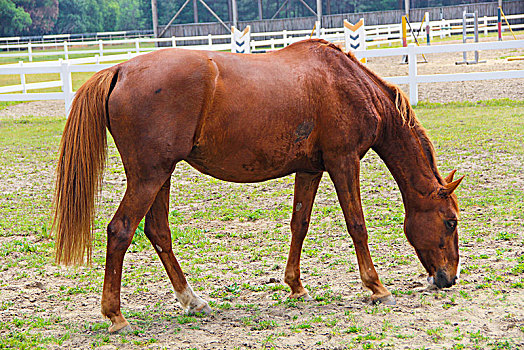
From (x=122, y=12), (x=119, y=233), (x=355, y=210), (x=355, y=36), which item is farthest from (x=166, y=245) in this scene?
(x=122, y=12)

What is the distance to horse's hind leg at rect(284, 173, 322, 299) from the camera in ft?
14.4

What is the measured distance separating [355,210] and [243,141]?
3.09 feet

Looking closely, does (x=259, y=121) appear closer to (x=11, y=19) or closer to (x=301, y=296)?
(x=301, y=296)

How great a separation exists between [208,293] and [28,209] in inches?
135

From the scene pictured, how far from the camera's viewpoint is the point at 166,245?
13.6 feet

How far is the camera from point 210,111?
12.5 feet

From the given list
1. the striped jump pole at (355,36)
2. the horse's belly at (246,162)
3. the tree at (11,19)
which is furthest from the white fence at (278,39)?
the horse's belly at (246,162)

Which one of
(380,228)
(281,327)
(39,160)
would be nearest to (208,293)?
(281,327)

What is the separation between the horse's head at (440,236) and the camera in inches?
170

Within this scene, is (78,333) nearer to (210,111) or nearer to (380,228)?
(210,111)

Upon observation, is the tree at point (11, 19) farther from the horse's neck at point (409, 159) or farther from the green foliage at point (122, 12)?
the horse's neck at point (409, 159)

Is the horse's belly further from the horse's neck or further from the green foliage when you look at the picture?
the green foliage

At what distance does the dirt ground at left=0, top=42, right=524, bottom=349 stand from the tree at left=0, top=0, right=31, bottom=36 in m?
50.9

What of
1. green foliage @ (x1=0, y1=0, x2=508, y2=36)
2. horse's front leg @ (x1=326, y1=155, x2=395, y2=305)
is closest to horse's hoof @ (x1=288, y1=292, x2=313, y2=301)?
horse's front leg @ (x1=326, y1=155, x2=395, y2=305)
